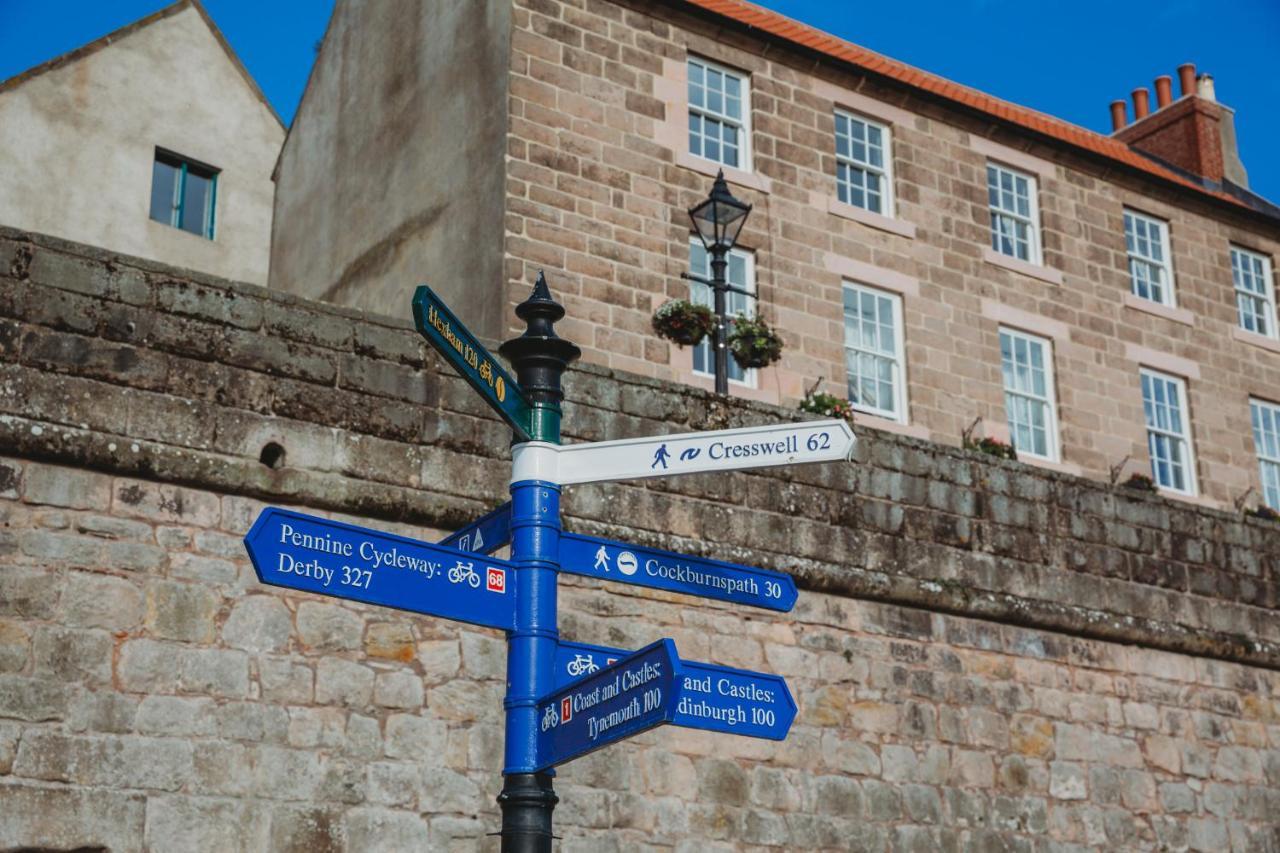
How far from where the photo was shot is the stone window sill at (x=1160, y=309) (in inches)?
806

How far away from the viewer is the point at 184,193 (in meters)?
24.2

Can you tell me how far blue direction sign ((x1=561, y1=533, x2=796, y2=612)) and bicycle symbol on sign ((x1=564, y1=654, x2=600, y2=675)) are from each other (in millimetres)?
332

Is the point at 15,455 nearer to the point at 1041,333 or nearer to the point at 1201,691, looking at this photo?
the point at 1201,691

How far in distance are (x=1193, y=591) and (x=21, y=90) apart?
53.0 feet

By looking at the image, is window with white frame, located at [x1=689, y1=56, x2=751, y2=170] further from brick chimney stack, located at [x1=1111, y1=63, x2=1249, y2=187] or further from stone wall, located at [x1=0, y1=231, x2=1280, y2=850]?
brick chimney stack, located at [x1=1111, y1=63, x2=1249, y2=187]

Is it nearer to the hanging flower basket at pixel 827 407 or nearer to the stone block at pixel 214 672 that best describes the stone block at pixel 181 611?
the stone block at pixel 214 672

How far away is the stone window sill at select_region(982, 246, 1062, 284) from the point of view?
63.7 ft

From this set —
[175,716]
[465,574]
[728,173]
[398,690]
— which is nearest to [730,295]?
[728,173]

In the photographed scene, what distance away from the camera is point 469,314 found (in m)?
16.3

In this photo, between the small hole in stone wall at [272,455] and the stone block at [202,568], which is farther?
the small hole in stone wall at [272,455]

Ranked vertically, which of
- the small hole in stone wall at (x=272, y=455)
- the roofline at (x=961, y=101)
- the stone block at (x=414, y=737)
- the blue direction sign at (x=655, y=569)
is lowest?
the stone block at (x=414, y=737)

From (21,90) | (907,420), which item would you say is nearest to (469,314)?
(907,420)

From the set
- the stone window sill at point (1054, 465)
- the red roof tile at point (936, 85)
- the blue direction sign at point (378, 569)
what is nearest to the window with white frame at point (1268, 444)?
the red roof tile at point (936, 85)

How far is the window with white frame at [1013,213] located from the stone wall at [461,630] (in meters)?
6.86
